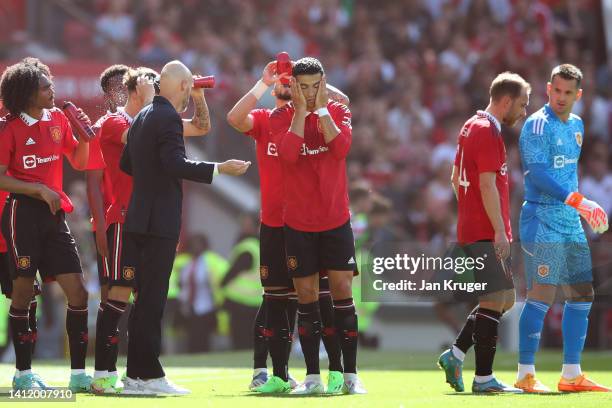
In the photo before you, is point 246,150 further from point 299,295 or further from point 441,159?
point 299,295

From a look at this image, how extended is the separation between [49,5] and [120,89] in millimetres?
8532

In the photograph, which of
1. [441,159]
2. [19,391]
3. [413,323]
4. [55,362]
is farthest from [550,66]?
[19,391]

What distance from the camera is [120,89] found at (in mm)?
9969

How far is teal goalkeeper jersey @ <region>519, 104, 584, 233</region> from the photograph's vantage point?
31.0ft

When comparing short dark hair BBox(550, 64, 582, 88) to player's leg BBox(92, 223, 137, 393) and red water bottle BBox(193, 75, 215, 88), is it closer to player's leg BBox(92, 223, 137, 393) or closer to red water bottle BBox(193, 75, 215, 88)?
red water bottle BBox(193, 75, 215, 88)

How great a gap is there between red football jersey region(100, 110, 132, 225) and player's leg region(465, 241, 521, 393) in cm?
248

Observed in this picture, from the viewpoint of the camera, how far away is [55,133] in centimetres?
934

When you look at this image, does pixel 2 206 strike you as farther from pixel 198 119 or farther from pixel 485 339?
pixel 485 339

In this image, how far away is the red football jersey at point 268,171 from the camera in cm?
969

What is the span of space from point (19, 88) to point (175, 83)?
1.15 metres

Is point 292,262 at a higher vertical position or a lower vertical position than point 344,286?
higher

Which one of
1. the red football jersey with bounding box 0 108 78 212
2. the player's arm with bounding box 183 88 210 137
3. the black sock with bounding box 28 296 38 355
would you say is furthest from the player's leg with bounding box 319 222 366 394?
the black sock with bounding box 28 296 38 355

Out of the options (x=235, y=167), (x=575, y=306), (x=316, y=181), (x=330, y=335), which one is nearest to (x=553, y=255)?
(x=575, y=306)

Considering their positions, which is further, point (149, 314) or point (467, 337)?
point (467, 337)
